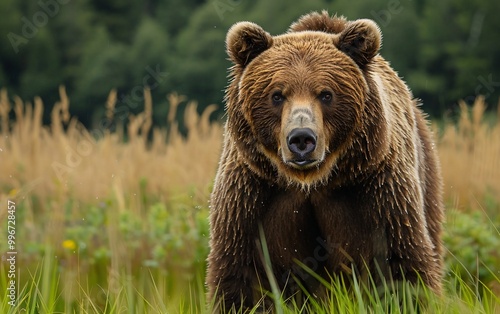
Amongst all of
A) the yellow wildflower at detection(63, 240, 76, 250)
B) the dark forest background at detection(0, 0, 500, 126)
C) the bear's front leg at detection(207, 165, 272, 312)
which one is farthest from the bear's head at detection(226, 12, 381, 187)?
the dark forest background at detection(0, 0, 500, 126)

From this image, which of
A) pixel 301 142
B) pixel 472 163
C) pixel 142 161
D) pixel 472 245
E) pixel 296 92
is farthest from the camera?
pixel 142 161

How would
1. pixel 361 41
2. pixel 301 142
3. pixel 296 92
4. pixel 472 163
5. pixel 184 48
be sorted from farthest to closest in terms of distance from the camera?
pixel 184 48 < pixel 472 163 < pixel 361 41 < pixel 296 92 < pixel 301 142

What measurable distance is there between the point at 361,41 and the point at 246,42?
0.53 metres

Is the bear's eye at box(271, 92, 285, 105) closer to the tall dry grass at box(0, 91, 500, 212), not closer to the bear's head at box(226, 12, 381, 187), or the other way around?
the bear's head at box(226, 12, 381, 187)

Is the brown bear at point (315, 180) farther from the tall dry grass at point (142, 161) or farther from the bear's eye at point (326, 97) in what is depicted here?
the tall dry grass at point (142, 161)

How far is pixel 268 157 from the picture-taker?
154 inches

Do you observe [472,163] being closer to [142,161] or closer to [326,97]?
[142,161]

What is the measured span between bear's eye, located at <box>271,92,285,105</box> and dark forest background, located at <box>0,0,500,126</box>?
25147 millimetres

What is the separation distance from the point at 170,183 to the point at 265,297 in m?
4.24

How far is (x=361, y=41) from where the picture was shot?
404 cm

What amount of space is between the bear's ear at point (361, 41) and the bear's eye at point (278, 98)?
42cm

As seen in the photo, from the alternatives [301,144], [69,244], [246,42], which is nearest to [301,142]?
[301,144]

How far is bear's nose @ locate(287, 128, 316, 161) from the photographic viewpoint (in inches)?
140

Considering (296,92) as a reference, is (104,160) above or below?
below
